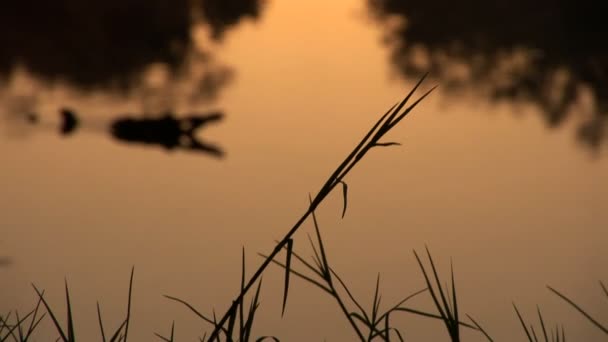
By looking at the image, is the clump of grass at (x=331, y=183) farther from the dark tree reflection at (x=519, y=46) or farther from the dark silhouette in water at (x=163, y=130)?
the dark tree reflection at (x=519, y=46)

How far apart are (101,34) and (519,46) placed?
6.68ft

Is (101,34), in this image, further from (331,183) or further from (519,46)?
→ (331,183)

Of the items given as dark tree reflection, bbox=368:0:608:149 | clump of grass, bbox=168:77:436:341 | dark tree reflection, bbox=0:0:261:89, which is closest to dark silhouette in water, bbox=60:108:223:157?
dark tree reflection, bbox=0:0:261:89

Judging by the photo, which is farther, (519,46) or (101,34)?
(519,46)

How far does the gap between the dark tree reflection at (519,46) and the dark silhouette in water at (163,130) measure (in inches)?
40.1

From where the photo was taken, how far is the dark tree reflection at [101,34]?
438 cm

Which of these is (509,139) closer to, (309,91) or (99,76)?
(309,91)

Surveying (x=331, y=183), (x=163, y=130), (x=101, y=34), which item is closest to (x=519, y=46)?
(x=163, y=130)

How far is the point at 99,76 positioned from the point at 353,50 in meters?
1.41

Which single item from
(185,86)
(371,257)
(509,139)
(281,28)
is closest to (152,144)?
(185,86)

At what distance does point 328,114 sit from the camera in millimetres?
3621

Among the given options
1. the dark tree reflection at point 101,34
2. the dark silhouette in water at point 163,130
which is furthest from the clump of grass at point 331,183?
the dark tree reflection at point 101,34

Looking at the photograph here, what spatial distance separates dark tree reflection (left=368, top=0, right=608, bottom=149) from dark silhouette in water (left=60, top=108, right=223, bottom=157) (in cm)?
102

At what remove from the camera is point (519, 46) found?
460 cm
